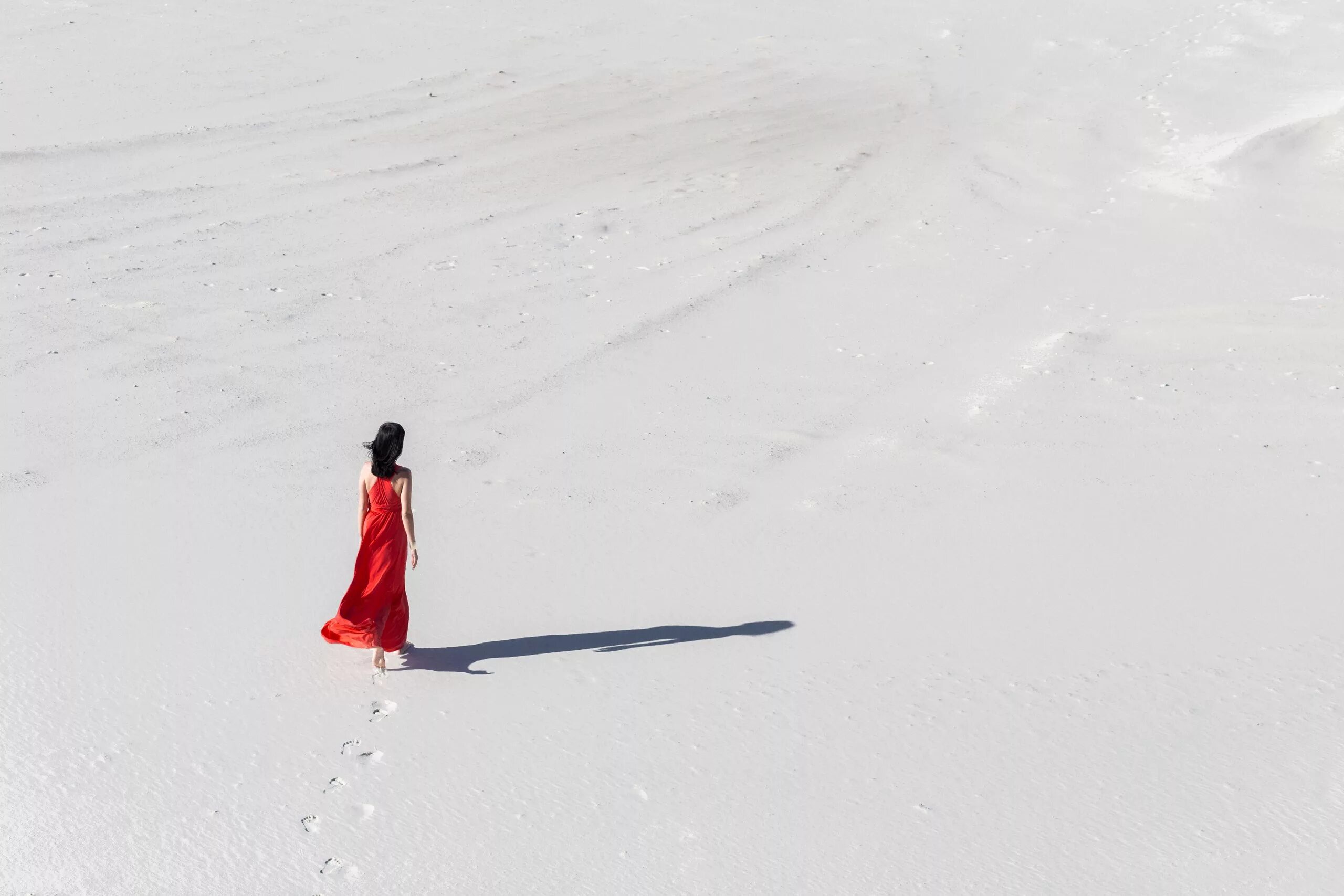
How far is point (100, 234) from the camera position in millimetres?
11578

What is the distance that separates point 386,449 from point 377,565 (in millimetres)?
508

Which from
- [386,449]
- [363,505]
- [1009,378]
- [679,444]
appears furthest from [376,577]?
[1009,378]

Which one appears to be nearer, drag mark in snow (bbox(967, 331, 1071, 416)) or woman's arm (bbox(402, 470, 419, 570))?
woman's arm (bbox(402, 470, 419, 570))

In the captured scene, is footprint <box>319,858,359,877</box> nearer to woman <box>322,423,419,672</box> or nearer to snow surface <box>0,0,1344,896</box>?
snow surface <box>0,0,1344,896</box>

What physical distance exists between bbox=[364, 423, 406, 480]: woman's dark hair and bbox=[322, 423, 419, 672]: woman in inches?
0.8

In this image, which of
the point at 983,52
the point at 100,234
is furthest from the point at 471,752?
the point at 983,52

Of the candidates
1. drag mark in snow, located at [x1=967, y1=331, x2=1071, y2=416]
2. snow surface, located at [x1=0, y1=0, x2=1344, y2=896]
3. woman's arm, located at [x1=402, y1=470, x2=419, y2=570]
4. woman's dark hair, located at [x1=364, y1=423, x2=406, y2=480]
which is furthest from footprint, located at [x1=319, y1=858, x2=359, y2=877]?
drag mark in snow, located at [x1=967, y1=331, x2=1071, y2=416]

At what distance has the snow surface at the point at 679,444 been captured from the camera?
5.03m

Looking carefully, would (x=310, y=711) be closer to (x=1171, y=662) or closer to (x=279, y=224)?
(x=1171, y=662)

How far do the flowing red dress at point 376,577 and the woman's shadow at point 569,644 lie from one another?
0.86 ft

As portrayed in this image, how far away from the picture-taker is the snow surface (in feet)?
16.5

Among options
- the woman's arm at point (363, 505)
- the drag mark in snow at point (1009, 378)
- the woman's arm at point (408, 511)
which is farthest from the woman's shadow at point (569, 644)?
the drag mark in snow at point (1009, 378)

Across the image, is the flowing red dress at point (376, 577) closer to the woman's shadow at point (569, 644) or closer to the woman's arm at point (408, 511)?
the woman's arm at point (408, 511)

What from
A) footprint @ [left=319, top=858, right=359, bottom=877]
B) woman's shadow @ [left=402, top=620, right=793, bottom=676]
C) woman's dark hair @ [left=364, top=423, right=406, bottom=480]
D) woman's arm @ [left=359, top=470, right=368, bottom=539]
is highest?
woman's dark hair @ [left=364, top=423, right=406, bottom=480]
